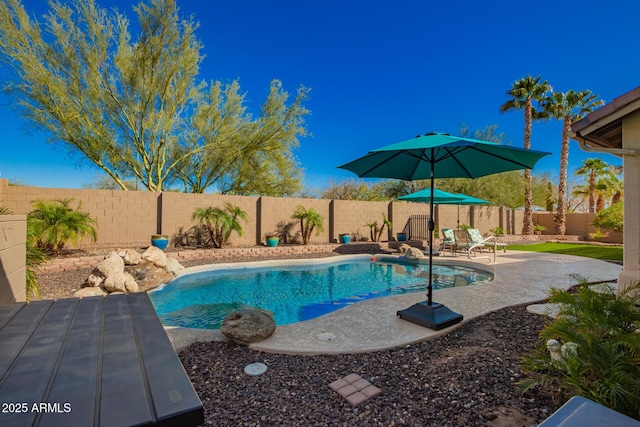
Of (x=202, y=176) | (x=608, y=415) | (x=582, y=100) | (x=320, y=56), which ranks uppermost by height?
(x=320, y=56)

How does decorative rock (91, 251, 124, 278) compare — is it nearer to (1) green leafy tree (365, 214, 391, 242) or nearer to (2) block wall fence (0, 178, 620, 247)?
(2) block wall fence (0, 178, 620, 247)

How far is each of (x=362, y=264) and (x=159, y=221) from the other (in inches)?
274

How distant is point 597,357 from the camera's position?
2.16 m

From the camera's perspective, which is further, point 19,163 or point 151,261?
point 19,163

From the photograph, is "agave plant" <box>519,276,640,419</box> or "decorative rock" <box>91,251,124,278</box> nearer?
"agave plant" <box>519,276,640,419</box>

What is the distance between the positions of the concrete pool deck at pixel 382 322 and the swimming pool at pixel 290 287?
110 cm

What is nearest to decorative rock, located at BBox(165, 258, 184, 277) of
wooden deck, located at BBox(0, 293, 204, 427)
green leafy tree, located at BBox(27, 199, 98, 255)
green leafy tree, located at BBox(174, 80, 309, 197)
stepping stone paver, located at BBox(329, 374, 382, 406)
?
green leafy tree, located at BBox(27, 199, 98, 255)

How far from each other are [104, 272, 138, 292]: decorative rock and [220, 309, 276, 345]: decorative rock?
147 inches

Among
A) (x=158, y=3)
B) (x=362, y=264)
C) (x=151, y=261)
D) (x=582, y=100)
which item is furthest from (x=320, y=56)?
(x=582, y=100)

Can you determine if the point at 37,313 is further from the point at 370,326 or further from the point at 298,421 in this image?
the point at 370,326

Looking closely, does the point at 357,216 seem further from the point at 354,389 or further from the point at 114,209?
the point at 354,389

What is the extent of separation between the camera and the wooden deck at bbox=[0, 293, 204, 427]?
0.91 meters

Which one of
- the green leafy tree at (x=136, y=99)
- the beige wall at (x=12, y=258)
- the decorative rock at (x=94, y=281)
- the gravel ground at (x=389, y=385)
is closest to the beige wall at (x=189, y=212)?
the decorative rock at (x=94, y=281)

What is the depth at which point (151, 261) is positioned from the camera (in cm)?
757
